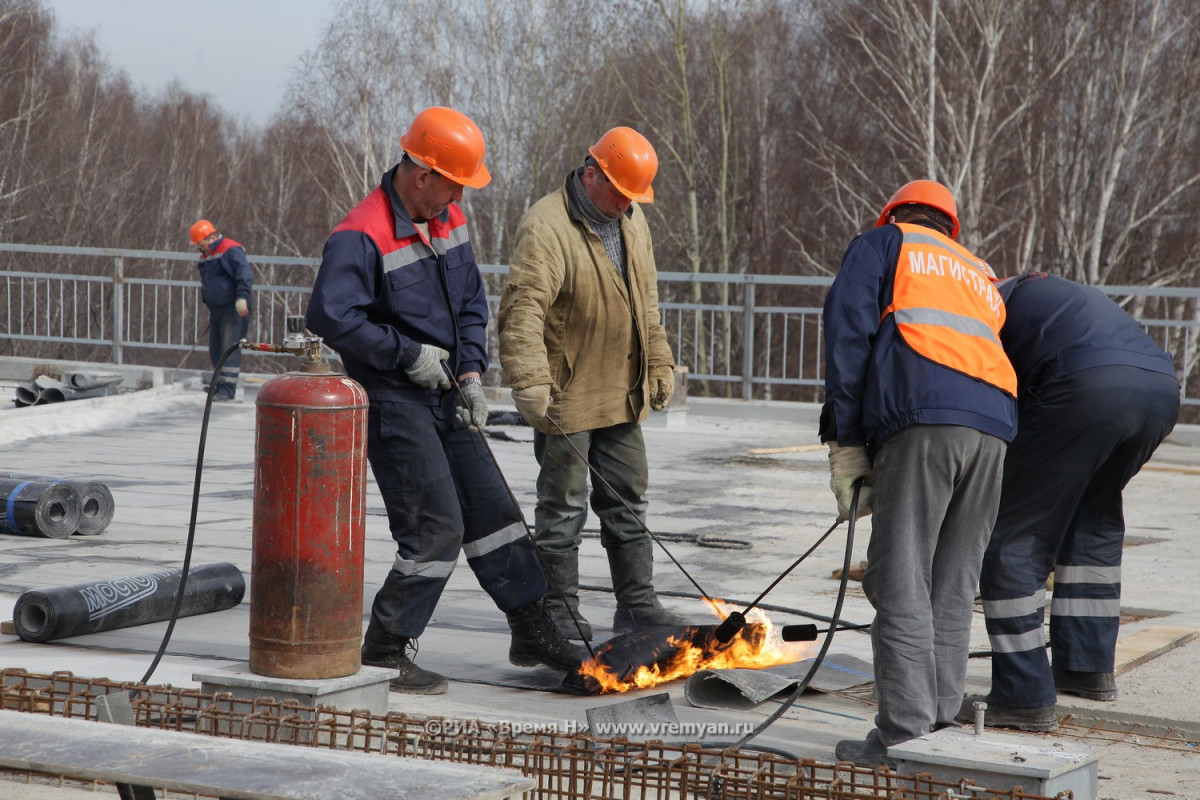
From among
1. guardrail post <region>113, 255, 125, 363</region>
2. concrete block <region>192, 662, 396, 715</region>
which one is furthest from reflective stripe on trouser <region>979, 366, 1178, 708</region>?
guardrail post <region>113, 255, 125, 363</region>

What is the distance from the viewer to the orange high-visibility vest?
12.2 ft

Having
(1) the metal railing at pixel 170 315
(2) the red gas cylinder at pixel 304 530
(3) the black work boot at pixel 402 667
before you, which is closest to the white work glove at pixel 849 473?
(2) the red gas cylinder at pixel 304 530

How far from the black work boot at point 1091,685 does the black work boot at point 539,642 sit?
1.74 meters

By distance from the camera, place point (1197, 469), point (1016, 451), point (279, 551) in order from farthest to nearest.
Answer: point (1197, 469) < point (1016, 451) < point (279, 551)

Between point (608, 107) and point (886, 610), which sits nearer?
point (886, 610)

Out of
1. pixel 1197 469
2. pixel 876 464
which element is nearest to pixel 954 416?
pixel 876 464

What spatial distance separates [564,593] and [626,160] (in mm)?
1800

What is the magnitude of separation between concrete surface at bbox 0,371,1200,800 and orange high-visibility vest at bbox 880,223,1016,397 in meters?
1.14

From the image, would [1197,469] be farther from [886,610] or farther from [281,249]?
[281,249]

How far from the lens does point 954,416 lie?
3.67 meters

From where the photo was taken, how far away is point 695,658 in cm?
481

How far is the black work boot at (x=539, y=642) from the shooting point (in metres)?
4.80

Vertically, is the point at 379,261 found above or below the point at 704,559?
above

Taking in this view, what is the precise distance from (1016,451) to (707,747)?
1.48 m
